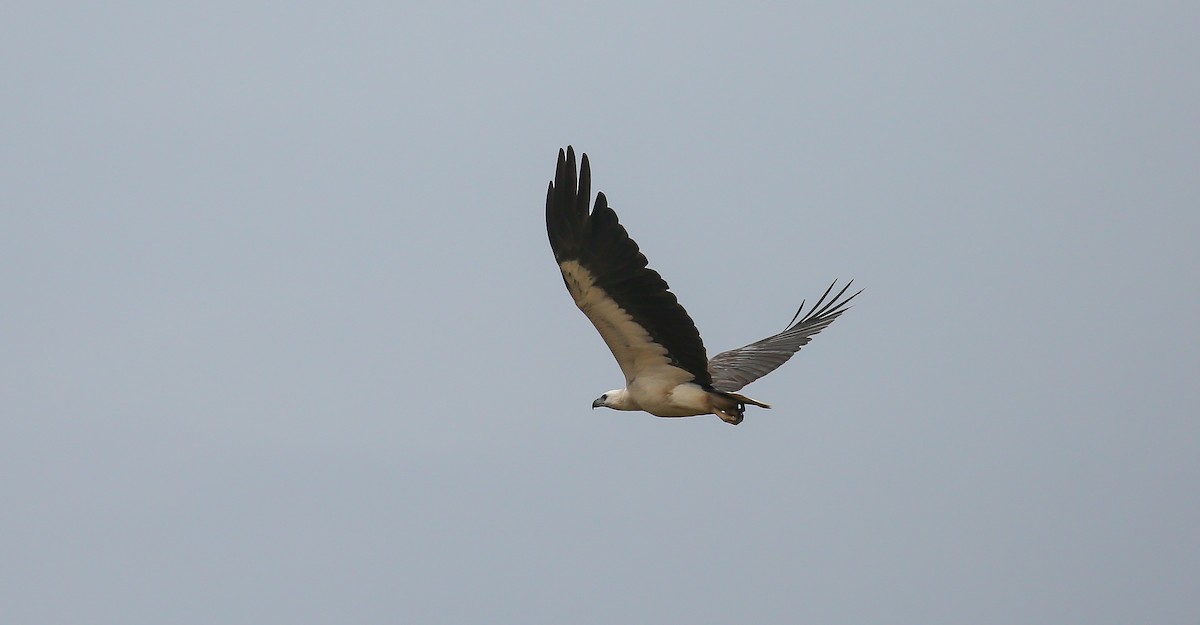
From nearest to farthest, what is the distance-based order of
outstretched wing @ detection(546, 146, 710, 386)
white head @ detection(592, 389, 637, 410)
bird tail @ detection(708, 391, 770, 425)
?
outstretched wing @ detection(546, 146, 710, 386), bird tail @ detection(708, 391, 770, 425), white head @ detection(592, 389, 637, 410)

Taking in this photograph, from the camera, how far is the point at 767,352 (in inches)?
725

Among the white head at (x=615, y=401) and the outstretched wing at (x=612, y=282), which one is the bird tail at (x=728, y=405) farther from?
the white head at (x=615, y=401)

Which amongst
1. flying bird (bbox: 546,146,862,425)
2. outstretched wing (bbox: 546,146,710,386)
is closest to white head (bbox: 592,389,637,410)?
flying bird (bbox: 546,146,862,425)

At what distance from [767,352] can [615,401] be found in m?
2.57

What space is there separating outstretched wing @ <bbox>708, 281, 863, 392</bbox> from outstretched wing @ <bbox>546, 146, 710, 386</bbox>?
3.42ft

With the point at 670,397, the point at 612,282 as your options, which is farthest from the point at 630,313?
the point at 670,397

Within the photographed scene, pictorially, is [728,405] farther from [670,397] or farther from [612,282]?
[612,282]

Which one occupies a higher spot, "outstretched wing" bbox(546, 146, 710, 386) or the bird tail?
"outstretched wing" bbox(546, 146, 710, 386)

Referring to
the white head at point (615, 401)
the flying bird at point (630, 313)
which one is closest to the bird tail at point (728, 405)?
the flying bird at point (630, 313)

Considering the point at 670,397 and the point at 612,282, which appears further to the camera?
the point at 670,397

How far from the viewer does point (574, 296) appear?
15094mm

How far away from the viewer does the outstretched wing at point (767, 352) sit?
1716 centimetres

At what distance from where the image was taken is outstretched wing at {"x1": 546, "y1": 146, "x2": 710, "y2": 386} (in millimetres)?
14445

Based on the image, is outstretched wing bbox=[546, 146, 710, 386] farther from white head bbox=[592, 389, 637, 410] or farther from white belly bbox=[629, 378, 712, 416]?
white head bbox=[592, 389, 637, 410]
